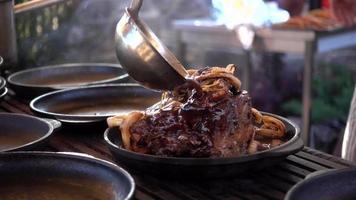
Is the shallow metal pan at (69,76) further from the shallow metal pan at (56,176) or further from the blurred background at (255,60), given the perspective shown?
the shallow metal pan at (56,176)

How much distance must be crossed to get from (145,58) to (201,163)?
399 mm

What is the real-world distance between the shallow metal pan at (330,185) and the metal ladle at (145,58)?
547 millimetres

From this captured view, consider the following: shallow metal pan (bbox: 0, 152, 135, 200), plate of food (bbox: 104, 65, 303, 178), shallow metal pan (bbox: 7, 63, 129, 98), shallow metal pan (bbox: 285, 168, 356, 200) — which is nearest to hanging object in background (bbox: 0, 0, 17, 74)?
shallow metal pan (bbox: 7, 63, 129, 98)

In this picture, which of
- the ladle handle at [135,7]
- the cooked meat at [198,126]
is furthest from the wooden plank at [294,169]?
the ladle handle at [135,7]

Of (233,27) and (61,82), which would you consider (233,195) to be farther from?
(233,27)

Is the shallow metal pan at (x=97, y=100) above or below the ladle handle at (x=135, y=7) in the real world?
below

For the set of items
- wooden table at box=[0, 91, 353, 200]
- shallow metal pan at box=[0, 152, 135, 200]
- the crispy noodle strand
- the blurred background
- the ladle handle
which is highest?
the ladle handle

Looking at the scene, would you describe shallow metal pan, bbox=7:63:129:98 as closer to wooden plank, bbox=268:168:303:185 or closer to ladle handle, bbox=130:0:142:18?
ladle handle, bbox=130:0:142:18

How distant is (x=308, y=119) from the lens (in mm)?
4602

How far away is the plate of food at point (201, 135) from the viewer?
1537 mm

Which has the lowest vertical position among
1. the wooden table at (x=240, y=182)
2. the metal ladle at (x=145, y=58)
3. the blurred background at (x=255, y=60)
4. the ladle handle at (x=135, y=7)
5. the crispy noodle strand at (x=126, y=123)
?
the blurred background at (x=255, y=60)

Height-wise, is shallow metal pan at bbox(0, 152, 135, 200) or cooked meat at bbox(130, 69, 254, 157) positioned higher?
cooked meat at bbox(130, 69, 254, 157)

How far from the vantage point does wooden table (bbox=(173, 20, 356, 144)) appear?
4391mm

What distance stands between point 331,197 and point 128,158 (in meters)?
0.58
